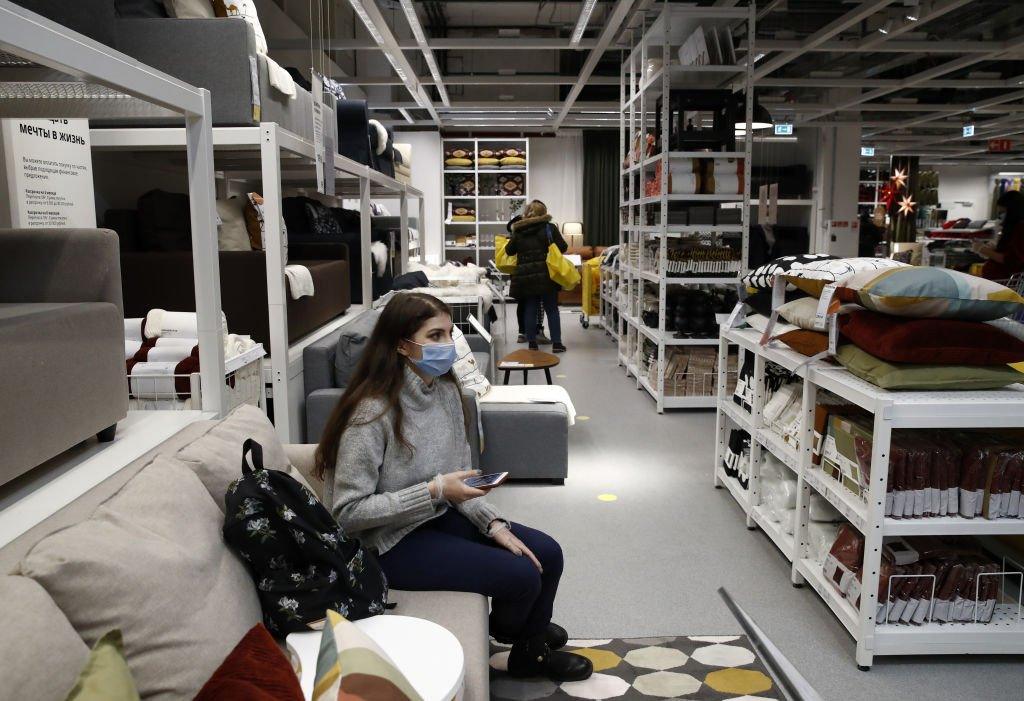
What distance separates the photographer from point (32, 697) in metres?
0.87

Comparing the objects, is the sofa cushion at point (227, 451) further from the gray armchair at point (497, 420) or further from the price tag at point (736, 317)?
the price tag at point (736, 317)

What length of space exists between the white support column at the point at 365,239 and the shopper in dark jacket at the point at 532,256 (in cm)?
249

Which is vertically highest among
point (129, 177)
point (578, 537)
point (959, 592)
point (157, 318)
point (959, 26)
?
point (959, 26)

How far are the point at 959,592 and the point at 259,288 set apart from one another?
2.95 m

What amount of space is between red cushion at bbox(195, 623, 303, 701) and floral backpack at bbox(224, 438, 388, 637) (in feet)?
1.21

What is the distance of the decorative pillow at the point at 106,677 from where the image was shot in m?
0.82

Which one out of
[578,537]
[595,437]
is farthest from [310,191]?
[578,537]

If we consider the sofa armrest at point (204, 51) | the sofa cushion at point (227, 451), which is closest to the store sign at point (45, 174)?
the sofa armrest at point (204, 51)

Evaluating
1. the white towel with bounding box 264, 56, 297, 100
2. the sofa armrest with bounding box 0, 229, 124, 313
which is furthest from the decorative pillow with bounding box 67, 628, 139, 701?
the white towel with bounding box 264, 56, 297, 100

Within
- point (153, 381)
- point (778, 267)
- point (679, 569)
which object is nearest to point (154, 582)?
point (153, 381)

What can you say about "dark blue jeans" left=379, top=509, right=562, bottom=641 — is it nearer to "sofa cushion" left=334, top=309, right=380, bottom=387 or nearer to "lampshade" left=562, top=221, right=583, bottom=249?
"sofa cushion" left=334, top=309, right=380, bottom=387

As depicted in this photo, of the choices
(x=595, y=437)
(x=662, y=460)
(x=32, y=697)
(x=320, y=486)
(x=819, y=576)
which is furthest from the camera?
(x=595, y=437)

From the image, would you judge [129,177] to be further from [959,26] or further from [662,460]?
[959,26]

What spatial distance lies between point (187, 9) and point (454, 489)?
235cm
